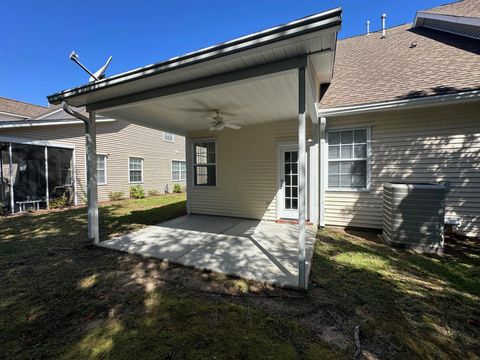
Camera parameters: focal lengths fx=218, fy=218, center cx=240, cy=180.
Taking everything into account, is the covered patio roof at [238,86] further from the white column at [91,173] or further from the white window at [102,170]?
the white window at [102,170]

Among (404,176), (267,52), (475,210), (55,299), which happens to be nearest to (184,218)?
(55,299)

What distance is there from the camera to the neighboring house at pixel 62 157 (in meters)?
8.90

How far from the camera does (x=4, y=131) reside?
8641 mm

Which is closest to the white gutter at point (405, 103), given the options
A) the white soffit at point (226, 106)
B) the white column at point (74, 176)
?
the white soffit at point (226, 106)

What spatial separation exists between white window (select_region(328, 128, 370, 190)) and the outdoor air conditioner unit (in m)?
1.24

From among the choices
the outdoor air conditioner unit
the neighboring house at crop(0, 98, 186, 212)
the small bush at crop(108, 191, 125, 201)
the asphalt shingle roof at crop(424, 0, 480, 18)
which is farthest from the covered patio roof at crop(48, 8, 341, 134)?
the asphalt shingle roof at crop(424, 0, 480, 18)

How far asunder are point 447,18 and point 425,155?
5.32m

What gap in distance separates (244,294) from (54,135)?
11572mm

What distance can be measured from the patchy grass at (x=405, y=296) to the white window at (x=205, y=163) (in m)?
4.48

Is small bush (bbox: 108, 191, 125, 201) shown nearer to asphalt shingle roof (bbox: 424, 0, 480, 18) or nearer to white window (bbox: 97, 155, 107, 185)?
white window (bbox: 97, 155, 107, 185)

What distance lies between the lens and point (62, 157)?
10.3 metres

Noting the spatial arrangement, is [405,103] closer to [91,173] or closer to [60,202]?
[91,173]

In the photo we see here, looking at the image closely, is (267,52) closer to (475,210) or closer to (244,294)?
(244,294)

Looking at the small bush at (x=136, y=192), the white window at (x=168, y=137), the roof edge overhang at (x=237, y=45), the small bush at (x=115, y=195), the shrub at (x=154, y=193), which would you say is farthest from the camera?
the white window at (x=168, y=137)
